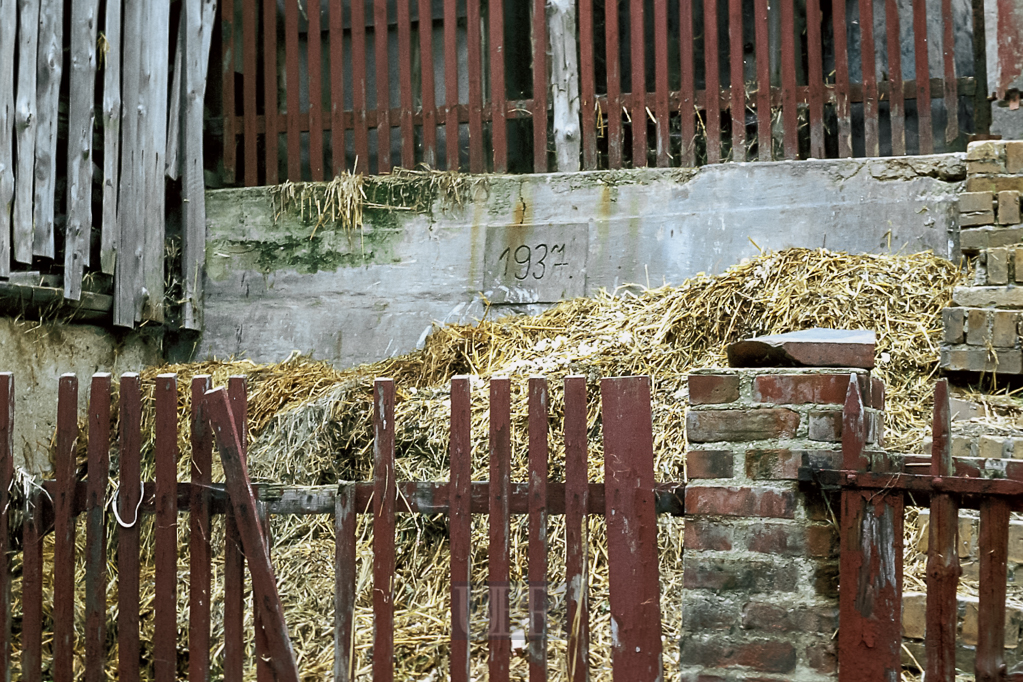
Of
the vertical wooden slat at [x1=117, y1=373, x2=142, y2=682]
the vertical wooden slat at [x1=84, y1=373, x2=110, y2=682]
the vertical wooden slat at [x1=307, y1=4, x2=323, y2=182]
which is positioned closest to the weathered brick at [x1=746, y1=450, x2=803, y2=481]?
the vertical wooden slat at [x1=117, y1=373, x2=142, y2=682]

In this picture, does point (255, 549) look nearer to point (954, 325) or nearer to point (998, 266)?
point (954, 325)

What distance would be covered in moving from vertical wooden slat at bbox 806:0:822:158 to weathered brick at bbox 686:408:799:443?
3623mm

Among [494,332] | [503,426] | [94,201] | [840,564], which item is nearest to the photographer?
[840,564]

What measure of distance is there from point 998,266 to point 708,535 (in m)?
2.51

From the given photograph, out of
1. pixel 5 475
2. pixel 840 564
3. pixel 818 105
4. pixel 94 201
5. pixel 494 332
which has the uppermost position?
pixel 818 105

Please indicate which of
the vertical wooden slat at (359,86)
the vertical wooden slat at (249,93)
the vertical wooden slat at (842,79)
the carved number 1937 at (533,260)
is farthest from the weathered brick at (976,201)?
the vertical wooden slat at (249,93)

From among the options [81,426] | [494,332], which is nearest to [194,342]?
[81,426]

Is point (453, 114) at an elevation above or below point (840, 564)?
above

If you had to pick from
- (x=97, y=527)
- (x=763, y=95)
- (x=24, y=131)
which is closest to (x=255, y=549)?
(x=97, y=527)

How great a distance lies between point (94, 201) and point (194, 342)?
1.09m

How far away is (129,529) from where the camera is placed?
2.95m

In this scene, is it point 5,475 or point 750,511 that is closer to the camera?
point 750,511

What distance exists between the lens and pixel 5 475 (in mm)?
3068

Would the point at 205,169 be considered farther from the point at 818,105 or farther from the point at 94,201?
the point at 818,105
